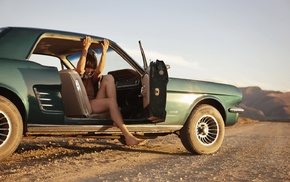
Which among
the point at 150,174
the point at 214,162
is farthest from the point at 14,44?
the point at 214,162

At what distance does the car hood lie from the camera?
5.24m

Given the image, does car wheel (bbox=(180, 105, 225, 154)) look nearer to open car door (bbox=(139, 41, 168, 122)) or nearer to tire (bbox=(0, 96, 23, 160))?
open car door (bbox=(139, 41, 168, 122))

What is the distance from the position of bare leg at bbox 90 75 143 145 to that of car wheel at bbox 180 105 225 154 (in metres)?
1.07

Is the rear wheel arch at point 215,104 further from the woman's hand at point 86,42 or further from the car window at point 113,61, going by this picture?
the woman's hand at point 86,42

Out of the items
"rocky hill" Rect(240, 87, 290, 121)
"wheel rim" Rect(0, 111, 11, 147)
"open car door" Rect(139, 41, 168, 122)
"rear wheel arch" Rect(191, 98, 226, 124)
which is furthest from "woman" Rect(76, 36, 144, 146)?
"rocky hill" Rect(240, 87, 290, 121)

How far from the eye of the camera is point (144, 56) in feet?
17.1

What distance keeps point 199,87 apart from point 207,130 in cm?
69

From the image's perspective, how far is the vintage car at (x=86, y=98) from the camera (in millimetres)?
3816

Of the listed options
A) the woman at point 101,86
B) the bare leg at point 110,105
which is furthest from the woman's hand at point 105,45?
the bare leg at point 110,105

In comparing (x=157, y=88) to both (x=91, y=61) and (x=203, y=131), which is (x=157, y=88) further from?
(x=203, y=131)

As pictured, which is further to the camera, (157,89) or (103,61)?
(103,61)

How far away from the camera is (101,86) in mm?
4785

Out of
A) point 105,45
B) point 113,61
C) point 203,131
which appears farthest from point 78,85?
point 203,131

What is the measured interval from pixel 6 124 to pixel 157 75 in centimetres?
192
